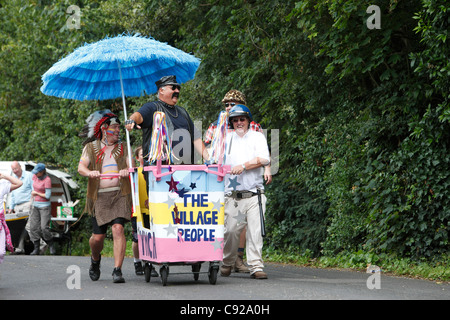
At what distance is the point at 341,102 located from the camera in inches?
505

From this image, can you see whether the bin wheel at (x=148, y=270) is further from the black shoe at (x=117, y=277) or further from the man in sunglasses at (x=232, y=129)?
the man in sunglasses at (x=232, y=129)

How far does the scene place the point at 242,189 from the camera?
31.8 ft

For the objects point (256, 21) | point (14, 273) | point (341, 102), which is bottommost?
point (14, 273)

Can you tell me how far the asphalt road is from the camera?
24.9 ft

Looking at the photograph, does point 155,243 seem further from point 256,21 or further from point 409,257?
point 256,21

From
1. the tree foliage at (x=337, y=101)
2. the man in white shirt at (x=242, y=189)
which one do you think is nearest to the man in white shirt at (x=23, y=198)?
the tree foliage at (x=337, y=101)

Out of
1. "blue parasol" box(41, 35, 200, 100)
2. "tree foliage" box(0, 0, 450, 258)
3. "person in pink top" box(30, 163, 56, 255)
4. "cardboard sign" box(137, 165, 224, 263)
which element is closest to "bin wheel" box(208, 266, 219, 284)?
"cardboard sign" box(137, 165, 224, 263)

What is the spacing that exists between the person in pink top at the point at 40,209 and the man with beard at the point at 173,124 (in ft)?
34.4

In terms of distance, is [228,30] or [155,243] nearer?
[155,243]

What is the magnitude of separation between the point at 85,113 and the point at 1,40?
22.4 ft

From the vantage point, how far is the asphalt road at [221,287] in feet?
24.9

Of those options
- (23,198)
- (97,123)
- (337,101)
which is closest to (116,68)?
(97,123)

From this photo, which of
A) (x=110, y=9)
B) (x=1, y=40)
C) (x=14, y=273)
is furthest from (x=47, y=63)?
(x=14, y=273)

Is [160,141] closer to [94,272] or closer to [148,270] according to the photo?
[148,270]
